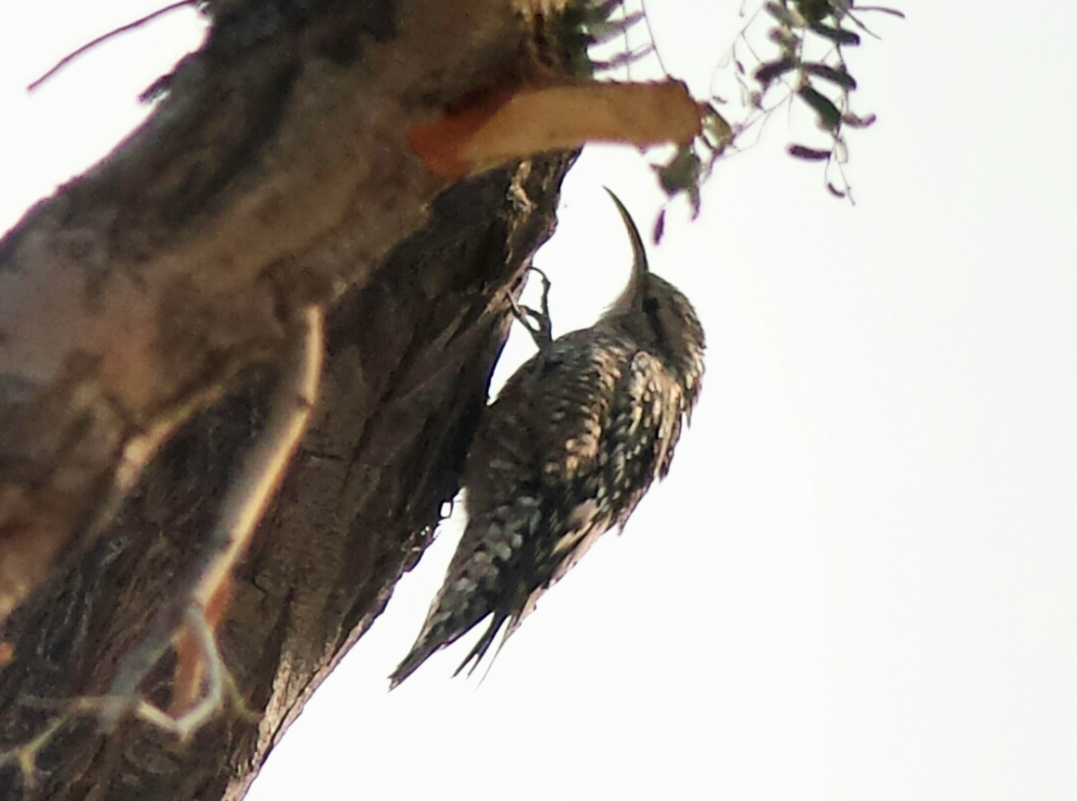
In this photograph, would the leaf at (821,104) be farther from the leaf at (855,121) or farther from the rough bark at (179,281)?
the rough bark at (179,281)

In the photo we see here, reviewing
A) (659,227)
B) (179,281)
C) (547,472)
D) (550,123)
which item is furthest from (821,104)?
(547,472)

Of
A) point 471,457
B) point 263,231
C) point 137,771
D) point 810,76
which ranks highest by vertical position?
point 810,76

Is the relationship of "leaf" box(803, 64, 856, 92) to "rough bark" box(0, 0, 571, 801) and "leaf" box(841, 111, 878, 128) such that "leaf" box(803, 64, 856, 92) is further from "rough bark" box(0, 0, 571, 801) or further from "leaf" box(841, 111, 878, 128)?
"rough bark" box(0, 0, 571, 801)

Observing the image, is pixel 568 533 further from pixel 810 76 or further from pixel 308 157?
pixel 308 157

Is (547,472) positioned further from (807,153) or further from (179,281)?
(179,281)

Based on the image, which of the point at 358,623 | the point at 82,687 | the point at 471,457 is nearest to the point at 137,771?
the point at 82,687

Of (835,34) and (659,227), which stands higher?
(835,34)
